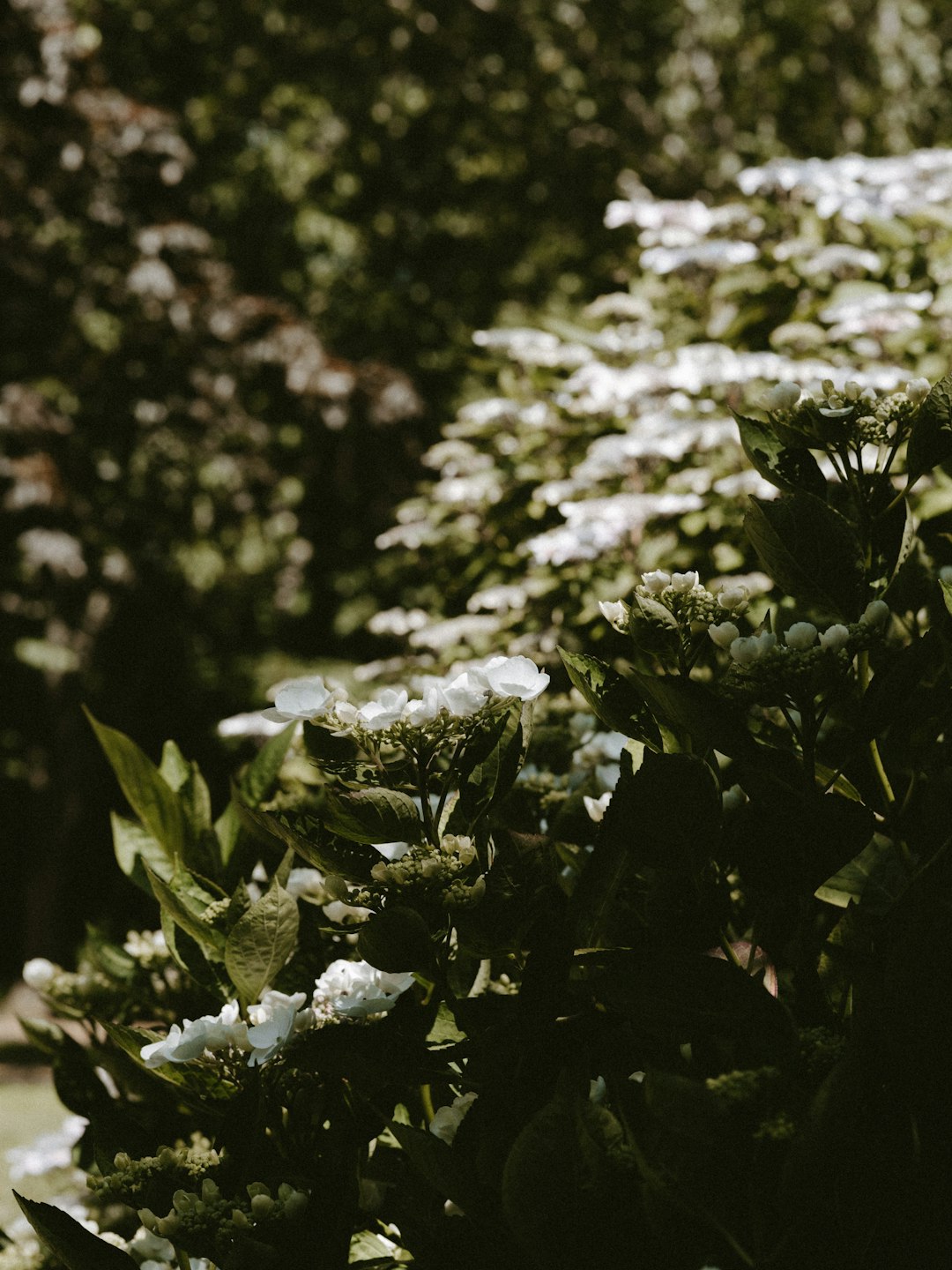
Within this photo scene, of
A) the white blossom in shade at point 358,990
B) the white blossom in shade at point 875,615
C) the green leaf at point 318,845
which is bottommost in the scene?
the white blossom in shade at point 358,990

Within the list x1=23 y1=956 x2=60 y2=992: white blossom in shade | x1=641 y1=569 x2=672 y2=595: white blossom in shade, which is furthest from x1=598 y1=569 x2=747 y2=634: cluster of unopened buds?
x1=23 y1=956 x2=60 y2=992: white blossom in shade

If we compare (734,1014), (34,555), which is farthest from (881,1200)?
(34,555)

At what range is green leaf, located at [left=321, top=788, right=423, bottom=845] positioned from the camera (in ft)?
3.18

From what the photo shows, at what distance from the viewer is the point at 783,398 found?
112 centimetres

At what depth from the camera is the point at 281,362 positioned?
24.9ft

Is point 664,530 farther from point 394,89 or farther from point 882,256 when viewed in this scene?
point 394,89

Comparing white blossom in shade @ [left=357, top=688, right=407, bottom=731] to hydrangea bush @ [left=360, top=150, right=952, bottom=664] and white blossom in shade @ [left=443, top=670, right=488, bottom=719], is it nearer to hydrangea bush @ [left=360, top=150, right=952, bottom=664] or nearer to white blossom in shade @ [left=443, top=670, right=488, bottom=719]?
white blossom in shade @ [left=443, top=670, right=488, bottom=719]

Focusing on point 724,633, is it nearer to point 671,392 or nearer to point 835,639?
point 835,639

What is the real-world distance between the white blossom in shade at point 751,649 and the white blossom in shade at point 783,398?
27cm

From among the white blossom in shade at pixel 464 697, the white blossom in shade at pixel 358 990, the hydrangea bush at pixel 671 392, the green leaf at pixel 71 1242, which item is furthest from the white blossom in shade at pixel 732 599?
the hydrangea bush at pixel 671 392

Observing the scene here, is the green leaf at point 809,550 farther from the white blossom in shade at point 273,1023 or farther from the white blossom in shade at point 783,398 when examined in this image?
the white blossom in shade at point 273,1023

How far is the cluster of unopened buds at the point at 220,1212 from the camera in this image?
92 centimetres

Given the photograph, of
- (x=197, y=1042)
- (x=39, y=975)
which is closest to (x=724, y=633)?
(x=197, y=1042)

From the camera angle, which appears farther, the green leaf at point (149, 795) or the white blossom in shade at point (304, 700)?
the green leaf at point (149, 795)
